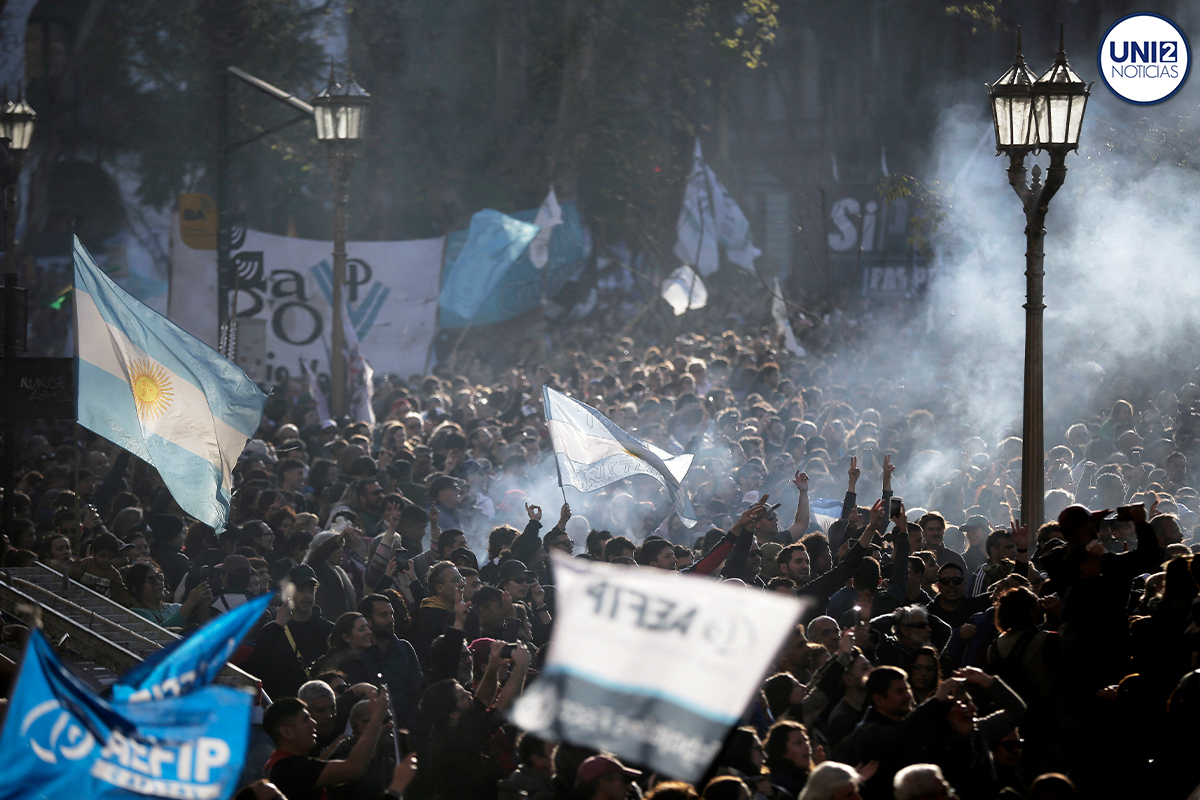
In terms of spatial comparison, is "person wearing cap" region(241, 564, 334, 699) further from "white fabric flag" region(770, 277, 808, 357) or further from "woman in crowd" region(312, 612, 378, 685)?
"white fabric flag" region(770, 277, 808, 357)

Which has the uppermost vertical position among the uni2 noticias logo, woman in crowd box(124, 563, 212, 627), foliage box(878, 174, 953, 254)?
the uni2 noticias logo

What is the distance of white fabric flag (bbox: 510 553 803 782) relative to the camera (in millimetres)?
3850

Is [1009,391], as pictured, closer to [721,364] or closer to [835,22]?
[721,364]

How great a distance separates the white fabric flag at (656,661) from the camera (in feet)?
12.6

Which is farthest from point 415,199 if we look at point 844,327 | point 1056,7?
point 1056,7

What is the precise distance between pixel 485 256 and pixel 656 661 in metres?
15.9

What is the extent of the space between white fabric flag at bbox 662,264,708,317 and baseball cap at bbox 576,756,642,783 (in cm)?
1975

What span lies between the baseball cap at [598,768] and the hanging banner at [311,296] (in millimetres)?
11765

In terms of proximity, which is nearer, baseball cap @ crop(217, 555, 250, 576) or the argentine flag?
baseball cap @ crop(217, 555, 250, 576)

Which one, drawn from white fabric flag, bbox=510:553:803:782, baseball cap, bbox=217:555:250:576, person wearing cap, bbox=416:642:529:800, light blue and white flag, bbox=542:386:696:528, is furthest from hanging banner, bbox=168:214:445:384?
white fabric flag, bbox=510:553:803:782

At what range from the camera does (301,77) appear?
3106 cm

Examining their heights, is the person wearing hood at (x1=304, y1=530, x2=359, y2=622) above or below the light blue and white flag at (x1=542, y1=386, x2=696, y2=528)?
below

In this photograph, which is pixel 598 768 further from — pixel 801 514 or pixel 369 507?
pixel 369 507

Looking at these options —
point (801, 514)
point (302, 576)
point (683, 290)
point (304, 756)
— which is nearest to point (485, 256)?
point (683, 290)
